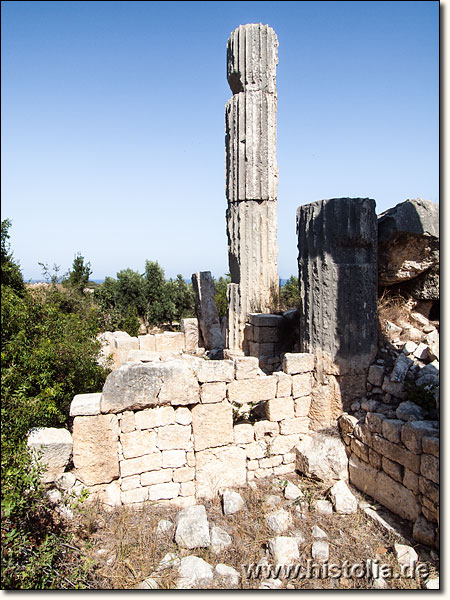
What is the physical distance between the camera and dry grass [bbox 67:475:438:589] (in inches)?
157

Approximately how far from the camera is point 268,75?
33.7ft

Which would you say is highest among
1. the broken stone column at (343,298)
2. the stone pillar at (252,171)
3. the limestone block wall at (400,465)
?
the stone pillar at (252,171)

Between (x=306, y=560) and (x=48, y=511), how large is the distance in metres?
2.88

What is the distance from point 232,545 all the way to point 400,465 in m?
2.25

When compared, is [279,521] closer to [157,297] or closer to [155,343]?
[155,343]

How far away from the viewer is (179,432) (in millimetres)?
5199

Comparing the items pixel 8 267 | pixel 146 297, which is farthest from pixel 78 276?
pixel 8 267

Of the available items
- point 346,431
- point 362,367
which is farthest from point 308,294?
point 346,431

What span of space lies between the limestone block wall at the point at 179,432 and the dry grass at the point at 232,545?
1.06ft

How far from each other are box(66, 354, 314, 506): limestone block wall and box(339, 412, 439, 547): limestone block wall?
105 cm

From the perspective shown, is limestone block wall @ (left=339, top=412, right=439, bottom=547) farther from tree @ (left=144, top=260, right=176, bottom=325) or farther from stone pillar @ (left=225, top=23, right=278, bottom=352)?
tree @ (left=144, top=260, right=176, bottom=325)

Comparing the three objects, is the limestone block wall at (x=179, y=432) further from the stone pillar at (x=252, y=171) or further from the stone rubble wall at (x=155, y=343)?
the stone pillar at (x=252, y=171)

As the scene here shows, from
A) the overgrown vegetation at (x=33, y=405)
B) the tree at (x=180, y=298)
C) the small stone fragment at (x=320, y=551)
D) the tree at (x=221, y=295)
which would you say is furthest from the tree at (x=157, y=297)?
the small stone fragment at (x=320, y=551)

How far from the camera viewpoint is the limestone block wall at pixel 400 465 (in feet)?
14.3
